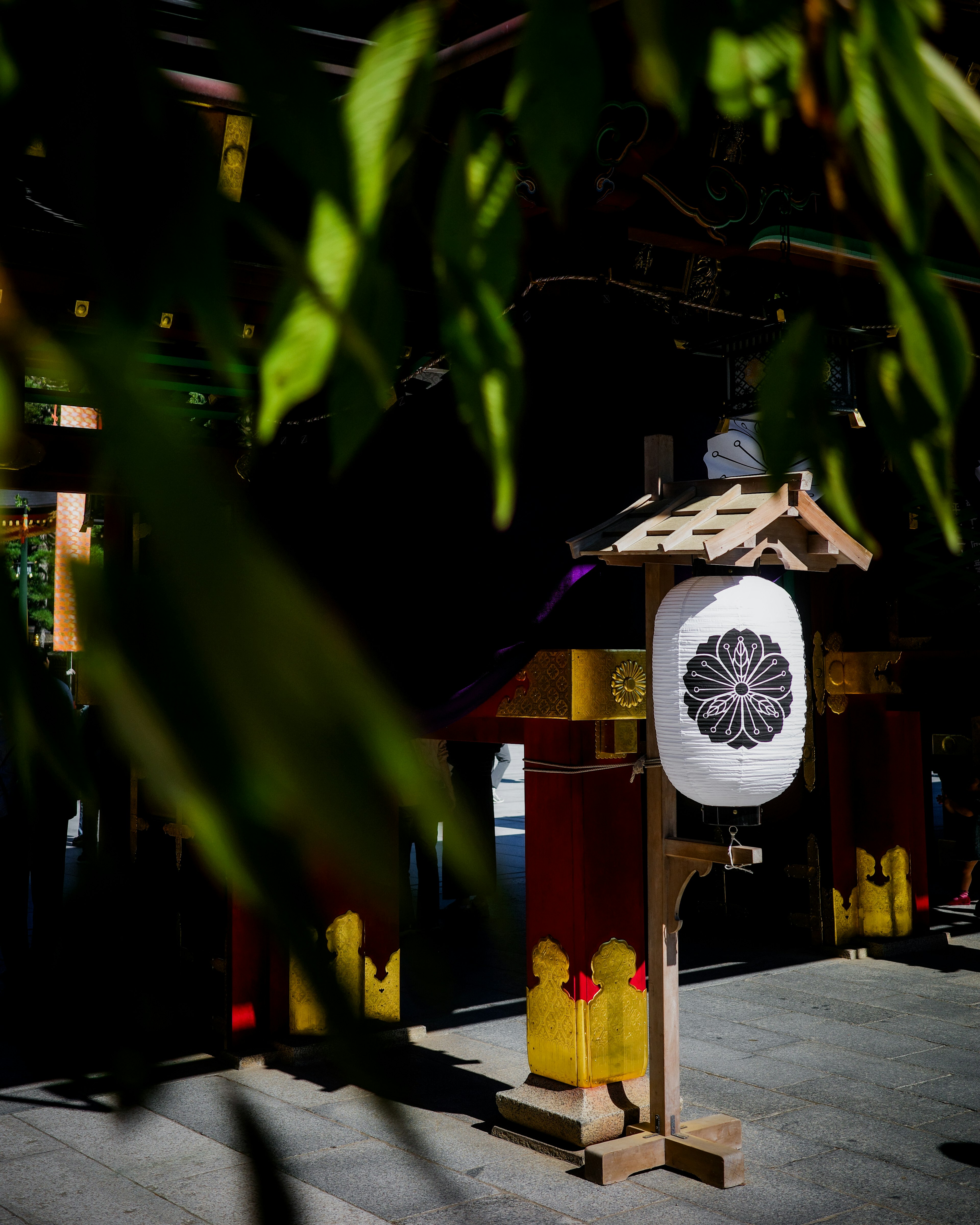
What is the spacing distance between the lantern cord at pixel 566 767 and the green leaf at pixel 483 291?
3.64 meters

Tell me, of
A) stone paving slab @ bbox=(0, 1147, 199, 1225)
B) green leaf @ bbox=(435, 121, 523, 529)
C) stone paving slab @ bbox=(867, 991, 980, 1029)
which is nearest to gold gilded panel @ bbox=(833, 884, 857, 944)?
stone paving slab @ bbox=(867, 991, 980, 1029)

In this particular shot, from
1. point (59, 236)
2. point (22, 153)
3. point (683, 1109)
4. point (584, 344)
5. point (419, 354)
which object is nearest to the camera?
point (22, 153)

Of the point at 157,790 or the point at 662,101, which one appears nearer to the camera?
the point at 157,790

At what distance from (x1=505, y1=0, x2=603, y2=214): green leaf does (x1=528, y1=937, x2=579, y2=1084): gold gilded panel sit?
160 inches

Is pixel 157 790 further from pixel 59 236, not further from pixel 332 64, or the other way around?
pixel 59 236

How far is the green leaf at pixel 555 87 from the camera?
566 mm

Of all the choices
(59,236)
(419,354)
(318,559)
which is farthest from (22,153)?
(419,354)

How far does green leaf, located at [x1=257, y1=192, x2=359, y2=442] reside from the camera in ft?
1.71

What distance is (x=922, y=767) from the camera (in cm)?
777

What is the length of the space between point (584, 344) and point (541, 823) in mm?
1883

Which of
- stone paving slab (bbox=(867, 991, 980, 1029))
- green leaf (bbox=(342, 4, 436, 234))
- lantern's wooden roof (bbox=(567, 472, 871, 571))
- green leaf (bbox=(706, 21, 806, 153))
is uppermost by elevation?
lantern's wooden roof (bbox=(567, 472, 871, 571))

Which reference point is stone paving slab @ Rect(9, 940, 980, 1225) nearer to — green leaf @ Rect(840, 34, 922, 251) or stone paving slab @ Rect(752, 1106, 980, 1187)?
stone paving slab @ Rect(752, 1106, 980, 1187)

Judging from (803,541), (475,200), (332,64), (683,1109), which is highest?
(332,64)

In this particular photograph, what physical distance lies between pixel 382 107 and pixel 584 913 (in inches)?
159
